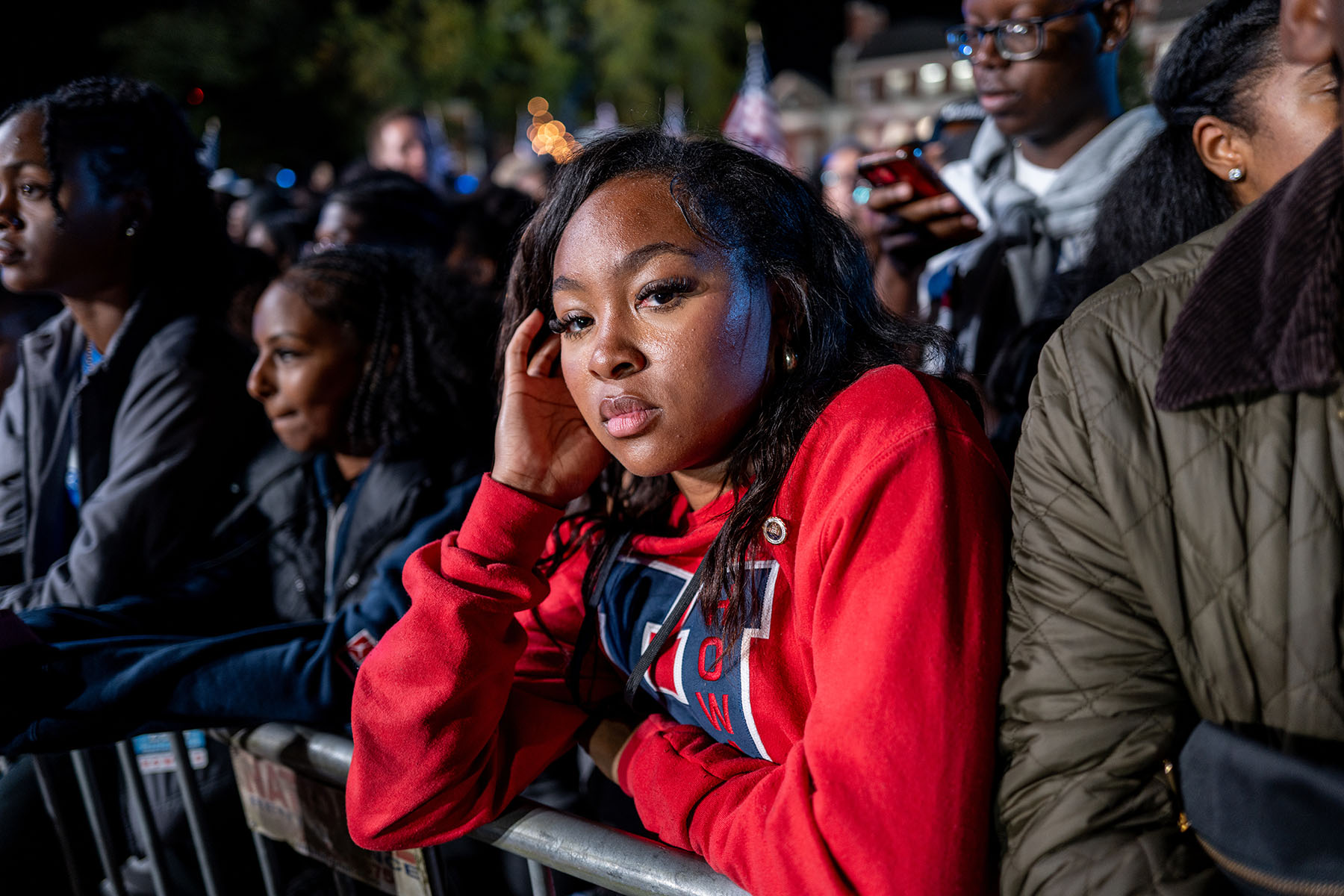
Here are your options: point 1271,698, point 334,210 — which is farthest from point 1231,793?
point 334,210

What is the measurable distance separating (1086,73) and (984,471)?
2.34m

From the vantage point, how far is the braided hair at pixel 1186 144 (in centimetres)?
206

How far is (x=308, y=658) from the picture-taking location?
7.42 ft

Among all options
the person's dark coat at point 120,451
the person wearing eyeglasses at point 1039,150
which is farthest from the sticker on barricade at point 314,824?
the person wearing eyeglasses at point 1039,150

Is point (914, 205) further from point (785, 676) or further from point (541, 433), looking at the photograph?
point (785, 676)

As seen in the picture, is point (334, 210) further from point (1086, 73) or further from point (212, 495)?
point (1086, 73)

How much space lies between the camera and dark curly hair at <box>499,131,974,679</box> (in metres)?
1.70

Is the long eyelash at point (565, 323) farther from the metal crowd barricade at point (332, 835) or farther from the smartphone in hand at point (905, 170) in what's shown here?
the smartphone in hand at point (905, 170)

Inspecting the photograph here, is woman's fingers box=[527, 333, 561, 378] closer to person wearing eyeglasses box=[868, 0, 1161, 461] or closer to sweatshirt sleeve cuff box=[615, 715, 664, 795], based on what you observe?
sweatshirt sleeve cuff box=[615, 715, 664, 795]

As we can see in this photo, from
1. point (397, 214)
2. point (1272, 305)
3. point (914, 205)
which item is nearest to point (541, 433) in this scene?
point (1272, 305)

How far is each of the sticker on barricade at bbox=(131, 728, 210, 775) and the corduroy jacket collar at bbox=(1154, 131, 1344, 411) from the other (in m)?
2.53

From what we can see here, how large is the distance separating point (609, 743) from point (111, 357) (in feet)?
7.65

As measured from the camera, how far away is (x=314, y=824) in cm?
216

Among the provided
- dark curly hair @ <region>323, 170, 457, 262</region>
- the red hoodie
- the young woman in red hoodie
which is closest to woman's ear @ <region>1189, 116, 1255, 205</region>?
the young woman in red hoodie
